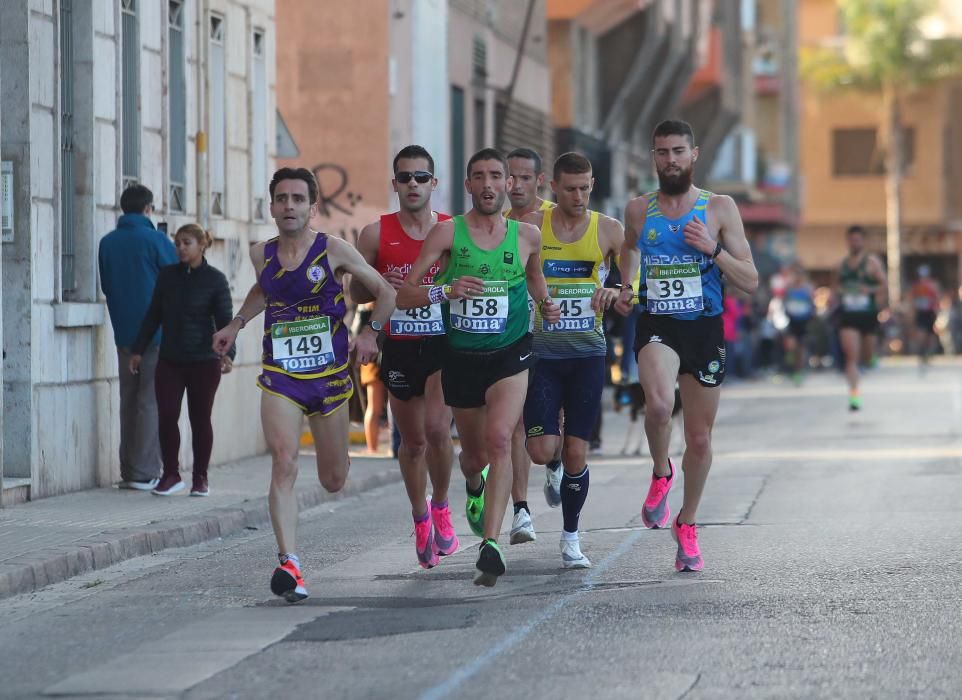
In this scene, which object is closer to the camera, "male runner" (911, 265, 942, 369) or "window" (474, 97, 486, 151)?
"window" (474, 97, 486, 151)

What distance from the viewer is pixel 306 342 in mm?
10023

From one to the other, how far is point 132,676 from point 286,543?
196cm

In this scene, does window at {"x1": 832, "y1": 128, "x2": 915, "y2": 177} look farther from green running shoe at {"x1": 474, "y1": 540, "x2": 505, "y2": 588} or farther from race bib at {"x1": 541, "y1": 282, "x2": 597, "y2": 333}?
green running shoe at {"x1": 474, "y1": 540, "x2": 505, "y2": 588}

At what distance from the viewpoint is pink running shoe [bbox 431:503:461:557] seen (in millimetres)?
11297

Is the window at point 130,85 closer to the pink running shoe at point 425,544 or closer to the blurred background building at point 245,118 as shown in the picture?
the blurred background building at point 245,118

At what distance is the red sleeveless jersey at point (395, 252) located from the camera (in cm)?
1108

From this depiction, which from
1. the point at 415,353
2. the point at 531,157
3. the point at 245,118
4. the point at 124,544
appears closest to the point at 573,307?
the point at 415,353

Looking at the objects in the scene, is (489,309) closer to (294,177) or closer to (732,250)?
(294,177)

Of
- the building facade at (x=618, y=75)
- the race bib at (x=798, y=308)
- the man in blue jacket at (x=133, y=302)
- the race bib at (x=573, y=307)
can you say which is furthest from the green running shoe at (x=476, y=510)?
the race bib at (x=798, y=308)

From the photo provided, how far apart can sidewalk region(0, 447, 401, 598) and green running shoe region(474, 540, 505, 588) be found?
2324mm

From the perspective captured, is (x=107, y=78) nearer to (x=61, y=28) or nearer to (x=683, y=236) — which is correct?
(x=61, y=28)

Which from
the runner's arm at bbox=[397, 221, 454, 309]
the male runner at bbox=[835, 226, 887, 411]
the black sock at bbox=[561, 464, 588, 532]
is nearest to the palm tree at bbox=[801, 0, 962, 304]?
the male runner at bbox=[835, 226, 887, 411]

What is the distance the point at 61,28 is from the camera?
15.9m

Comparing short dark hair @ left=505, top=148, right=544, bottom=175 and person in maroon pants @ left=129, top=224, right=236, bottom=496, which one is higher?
short dark hair @ left=505, top=148, right=544, bottom=175
